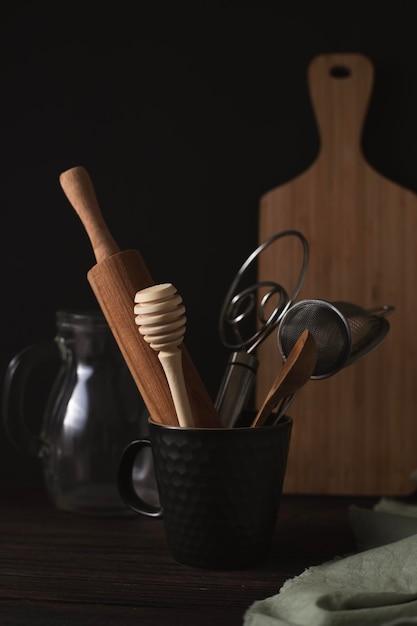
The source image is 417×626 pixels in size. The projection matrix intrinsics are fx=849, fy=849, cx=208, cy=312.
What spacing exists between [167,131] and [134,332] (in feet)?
1.40

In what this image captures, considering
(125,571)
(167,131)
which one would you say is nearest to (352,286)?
(167,131)

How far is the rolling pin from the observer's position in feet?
2.85

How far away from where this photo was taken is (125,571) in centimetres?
82

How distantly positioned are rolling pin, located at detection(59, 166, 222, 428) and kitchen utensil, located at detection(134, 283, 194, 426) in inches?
1.7

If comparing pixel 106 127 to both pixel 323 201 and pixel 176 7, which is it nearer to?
pixel 176 7

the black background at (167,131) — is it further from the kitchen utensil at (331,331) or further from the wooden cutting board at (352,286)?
the kitchen utensil at (331,331)

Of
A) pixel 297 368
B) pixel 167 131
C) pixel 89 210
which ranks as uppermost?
pixel 167 131

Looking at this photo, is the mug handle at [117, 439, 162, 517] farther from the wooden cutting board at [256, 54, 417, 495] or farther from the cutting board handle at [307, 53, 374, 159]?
the cutting board handle at [307, 53, 374, 159]

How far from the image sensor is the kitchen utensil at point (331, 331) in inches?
34.5

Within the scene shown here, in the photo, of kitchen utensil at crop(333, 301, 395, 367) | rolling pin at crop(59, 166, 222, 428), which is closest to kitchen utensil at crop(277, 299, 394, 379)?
kitchen utensil at crop(333, 301, 395, 367)

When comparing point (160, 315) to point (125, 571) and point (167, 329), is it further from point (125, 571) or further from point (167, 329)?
point (125, 571)

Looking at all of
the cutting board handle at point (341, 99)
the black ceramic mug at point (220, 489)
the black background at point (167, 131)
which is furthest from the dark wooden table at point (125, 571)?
the cutting board handle at point (341, 99)

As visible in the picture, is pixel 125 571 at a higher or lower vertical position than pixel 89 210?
lower

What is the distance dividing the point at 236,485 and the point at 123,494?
0.16 metres
